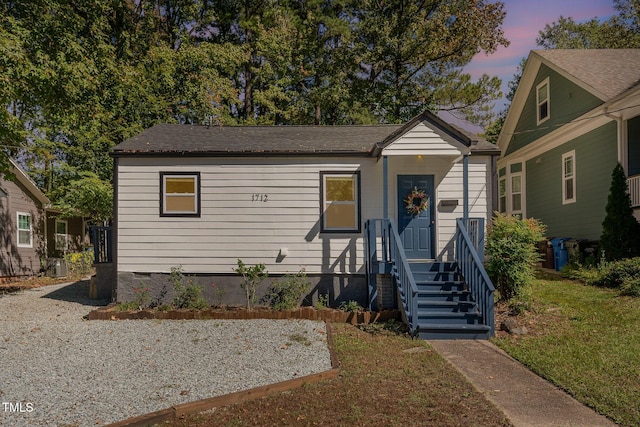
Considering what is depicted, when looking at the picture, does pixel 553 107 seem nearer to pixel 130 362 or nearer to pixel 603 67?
pixel 603 67

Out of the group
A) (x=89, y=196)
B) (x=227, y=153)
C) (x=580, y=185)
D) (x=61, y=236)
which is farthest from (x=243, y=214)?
(x=61, y=236)

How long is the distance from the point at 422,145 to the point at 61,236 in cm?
1734

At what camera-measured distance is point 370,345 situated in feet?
22.5

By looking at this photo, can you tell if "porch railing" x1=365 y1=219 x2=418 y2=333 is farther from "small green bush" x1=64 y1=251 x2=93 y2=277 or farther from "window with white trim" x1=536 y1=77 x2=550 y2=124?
"small green bush" x1=64 y1=251 x2=93 y2=277

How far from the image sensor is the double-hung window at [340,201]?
375 inches

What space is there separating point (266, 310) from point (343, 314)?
59.7 inches

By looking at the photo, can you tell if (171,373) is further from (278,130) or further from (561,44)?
(561,44)

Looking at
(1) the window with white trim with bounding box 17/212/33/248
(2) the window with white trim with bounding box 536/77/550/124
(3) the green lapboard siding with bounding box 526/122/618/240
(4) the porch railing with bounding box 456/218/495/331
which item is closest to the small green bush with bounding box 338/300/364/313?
(4) the porch railing with bounding box 456/218/495/331

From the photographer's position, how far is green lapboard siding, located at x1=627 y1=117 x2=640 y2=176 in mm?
11203

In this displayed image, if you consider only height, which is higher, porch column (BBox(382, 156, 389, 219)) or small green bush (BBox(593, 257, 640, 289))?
porch column (BBox(382, 156, 389, 219))

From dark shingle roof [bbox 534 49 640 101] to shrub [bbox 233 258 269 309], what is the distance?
10.1 metres

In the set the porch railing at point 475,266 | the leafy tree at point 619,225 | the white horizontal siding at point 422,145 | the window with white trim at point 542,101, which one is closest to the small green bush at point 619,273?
the leafy tree at point 619,225

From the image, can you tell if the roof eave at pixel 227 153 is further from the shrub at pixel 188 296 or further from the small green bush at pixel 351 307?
the small green bush at pixel 351 307

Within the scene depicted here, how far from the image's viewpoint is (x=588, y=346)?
6242mm
